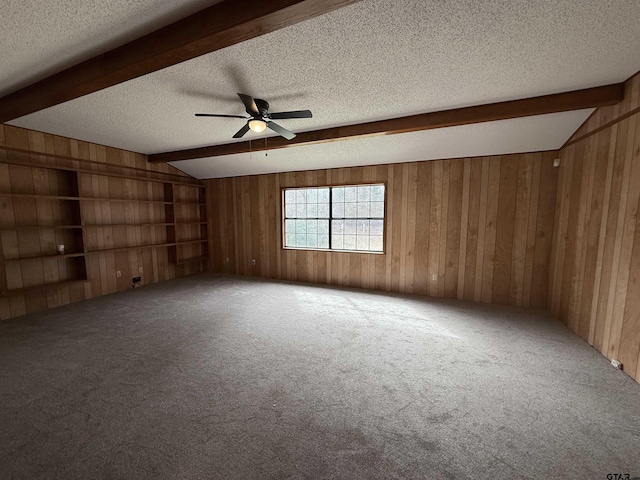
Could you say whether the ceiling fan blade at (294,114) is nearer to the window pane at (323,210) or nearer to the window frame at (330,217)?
the window frame at (330,217)

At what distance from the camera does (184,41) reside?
1548 mm

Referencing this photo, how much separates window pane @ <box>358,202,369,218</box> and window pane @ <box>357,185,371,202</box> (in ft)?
0.30

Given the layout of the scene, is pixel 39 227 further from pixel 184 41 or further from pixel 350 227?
pixel 350 227

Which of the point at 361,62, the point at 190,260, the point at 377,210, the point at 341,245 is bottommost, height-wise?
the point at 190,260

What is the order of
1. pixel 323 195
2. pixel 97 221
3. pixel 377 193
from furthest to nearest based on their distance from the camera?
pixel 323 195, pixel 377 193, pixel 97 221

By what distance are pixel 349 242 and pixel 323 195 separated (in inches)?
41.8

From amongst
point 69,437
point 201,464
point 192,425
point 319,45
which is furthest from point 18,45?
point 201,464

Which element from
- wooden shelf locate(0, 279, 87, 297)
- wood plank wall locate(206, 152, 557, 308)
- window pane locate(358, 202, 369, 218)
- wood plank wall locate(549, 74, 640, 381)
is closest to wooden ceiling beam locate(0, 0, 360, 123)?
wooden shelf locate(0, 279, 87, 297)

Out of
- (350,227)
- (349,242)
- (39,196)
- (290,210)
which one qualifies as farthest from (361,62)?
(39,196)

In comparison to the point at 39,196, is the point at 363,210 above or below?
below

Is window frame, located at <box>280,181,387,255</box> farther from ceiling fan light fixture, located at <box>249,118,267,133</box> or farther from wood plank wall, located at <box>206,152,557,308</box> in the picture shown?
ceiling fan light fixture, located at <box>249,118,267,133</box>

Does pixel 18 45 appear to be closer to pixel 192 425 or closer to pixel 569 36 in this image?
pixel 192 425

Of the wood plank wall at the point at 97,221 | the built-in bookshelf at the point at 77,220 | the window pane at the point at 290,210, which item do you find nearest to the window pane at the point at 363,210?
the window pane at the point at 290,210

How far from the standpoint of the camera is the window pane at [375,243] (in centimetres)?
462
